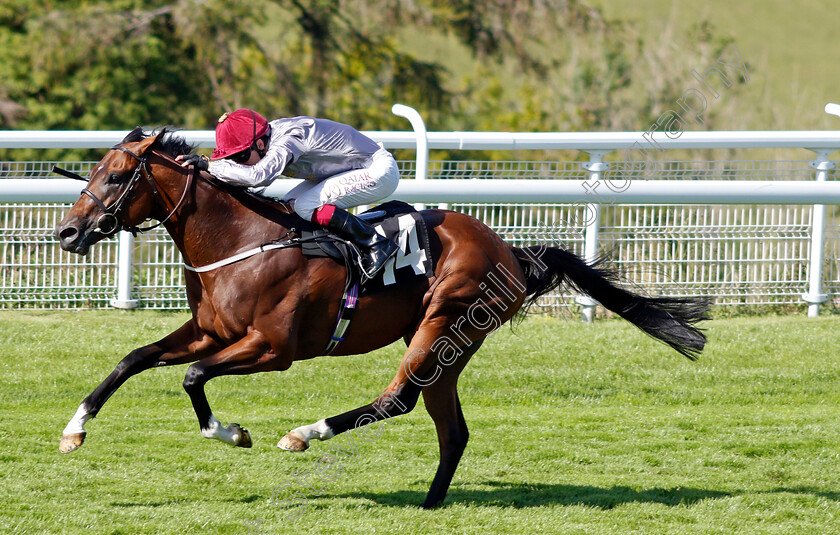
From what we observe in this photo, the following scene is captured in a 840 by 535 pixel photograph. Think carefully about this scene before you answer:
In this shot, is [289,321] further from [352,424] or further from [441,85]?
[441,85]

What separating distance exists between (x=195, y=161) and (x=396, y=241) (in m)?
0.92

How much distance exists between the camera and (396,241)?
14.2ft

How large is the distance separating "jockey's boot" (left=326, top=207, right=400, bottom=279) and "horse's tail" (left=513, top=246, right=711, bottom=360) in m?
0.92

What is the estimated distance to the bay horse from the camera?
3.99m

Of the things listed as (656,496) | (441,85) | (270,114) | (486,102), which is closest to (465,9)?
(441,85)

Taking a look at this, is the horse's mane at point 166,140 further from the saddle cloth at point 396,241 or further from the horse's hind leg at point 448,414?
the horse's hind leg at point 448,414

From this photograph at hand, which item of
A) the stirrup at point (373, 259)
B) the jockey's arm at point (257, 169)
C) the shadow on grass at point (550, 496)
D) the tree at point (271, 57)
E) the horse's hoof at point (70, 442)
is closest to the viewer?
the horse's hoof at point (70, 442)

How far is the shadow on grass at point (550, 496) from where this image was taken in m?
4.44

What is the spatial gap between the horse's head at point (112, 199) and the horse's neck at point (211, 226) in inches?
4.7

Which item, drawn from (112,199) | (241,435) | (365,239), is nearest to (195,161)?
(112,199)

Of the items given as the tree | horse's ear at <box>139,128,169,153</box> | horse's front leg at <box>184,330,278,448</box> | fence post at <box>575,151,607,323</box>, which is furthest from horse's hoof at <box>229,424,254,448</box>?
the tree

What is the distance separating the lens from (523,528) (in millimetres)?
4043

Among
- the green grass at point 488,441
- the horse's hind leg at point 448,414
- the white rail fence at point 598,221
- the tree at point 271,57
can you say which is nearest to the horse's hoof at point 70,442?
the green grass at point 488,441

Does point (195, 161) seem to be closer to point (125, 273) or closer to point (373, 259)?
point (373, 259)
